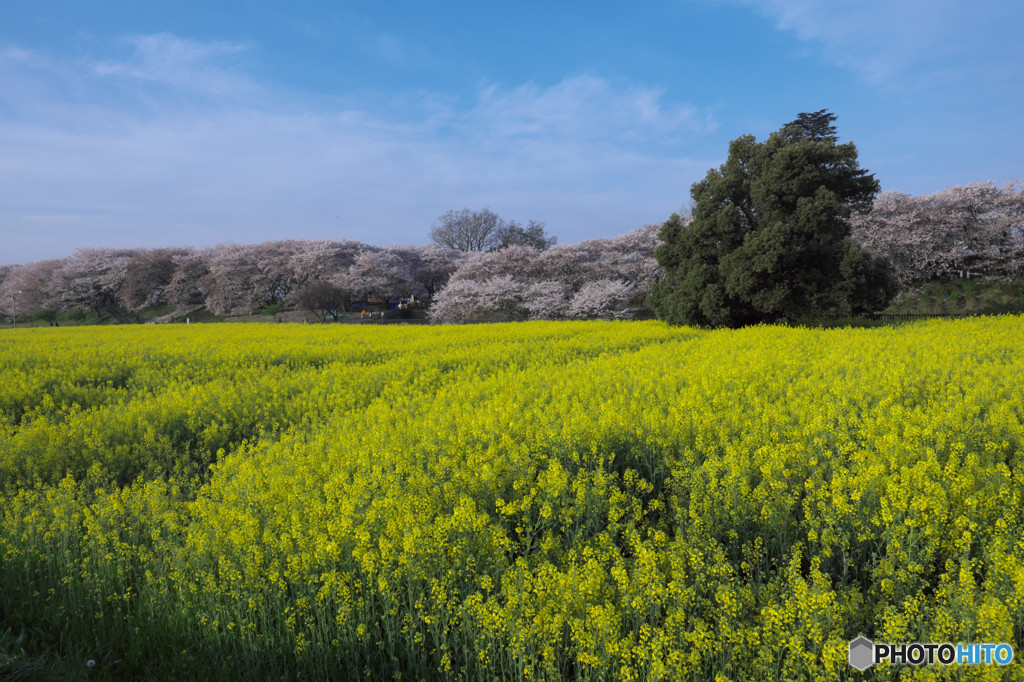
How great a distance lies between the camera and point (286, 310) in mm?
47594

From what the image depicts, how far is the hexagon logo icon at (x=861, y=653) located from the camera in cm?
234

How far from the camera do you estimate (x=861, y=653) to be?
95.0 inches

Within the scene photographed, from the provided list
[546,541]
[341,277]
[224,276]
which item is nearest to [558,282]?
[341,277]

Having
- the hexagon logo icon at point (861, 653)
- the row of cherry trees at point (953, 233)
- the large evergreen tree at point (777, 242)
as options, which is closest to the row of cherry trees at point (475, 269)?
the row of cherry trees at point (953, 233)

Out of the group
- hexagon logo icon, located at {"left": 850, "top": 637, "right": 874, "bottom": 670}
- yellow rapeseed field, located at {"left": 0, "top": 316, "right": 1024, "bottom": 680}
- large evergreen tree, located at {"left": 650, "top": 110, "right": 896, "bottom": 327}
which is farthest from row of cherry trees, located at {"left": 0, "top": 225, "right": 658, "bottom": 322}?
hexagon logo icon, located at {"left": 850, "top": 637, "right": 874, "bottom": 670}

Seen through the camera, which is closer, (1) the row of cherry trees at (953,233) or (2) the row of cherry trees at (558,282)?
(1) the row of cherry trees at (953,233)

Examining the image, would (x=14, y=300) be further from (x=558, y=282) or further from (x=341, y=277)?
(x=558, y=282)

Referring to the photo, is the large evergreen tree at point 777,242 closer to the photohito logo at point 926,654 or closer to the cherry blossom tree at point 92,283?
the photohito logo at point 926,654

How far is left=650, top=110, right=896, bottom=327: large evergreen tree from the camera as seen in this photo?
701 inches

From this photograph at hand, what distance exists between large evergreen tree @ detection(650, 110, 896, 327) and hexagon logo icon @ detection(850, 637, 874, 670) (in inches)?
656

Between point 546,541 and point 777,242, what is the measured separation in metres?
16.9

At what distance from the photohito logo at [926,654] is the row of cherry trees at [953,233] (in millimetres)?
36294

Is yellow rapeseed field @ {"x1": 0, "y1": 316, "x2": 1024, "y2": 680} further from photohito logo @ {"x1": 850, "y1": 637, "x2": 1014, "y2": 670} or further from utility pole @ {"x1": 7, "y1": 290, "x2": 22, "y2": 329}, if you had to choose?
utility pole @ {"x1": 7, "y1": 290, "x2": 22, "y2": 329}

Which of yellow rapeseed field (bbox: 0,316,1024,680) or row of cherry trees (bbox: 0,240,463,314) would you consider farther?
row of cherry trees (bbox: 0,240,463,314)
